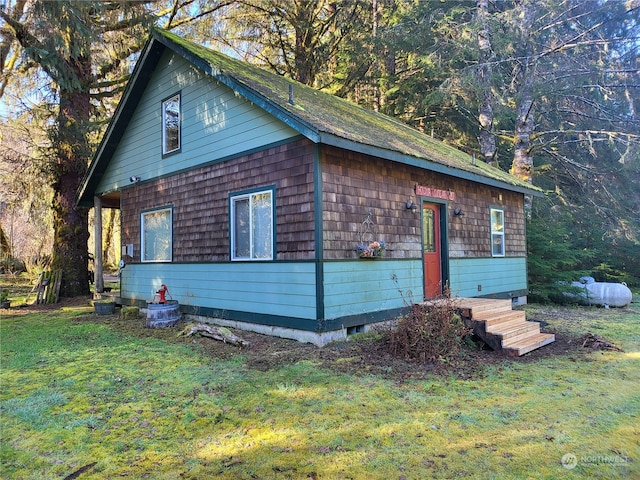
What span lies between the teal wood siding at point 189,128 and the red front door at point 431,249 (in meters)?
3.55

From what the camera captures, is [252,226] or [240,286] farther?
[240,286]

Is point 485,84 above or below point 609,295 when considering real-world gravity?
above

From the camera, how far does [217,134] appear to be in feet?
26.9

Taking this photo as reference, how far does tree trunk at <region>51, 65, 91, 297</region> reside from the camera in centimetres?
1226

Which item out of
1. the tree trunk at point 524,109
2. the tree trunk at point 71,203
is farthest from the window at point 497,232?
the tree trunk at point 71,203

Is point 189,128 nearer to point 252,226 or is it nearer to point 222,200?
point 222,200

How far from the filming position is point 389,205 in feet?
25.1

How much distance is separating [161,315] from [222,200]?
8.40 ft

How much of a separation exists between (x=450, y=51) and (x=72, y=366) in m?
14.6

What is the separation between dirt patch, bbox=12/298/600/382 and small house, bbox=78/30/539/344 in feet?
1.12

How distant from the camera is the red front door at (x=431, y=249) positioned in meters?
8.56

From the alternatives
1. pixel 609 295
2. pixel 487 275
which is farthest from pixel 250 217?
pixel 609 295

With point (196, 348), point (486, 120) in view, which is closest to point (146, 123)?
point (196, 348)

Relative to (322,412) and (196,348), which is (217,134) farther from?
(322,412)
